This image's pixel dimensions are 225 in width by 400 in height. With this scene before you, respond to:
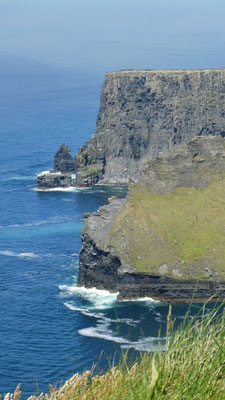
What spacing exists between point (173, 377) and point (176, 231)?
11246 centimetres

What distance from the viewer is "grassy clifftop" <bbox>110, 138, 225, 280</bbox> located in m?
127

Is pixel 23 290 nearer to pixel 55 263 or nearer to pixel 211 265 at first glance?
pixel 55 263

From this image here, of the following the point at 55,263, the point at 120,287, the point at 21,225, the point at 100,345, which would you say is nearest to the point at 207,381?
the point at 100,345

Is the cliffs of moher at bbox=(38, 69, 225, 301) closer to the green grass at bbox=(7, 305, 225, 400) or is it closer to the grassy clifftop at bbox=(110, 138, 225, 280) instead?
the grassy clifftop at bbox=(110, 138, 225, 280)

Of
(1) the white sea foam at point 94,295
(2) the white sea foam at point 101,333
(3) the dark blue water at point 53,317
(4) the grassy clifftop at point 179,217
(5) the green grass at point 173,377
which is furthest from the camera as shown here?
(4) the grassy clifftop at point 179,217

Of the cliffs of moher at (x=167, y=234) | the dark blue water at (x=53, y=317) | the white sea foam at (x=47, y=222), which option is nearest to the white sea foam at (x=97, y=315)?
the dark blue water at (x=53, y=317)

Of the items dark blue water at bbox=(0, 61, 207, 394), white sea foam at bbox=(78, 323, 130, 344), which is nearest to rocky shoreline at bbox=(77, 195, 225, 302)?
dark blue water at bbox=(0, 61, 207, 394)

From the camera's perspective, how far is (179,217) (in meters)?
138

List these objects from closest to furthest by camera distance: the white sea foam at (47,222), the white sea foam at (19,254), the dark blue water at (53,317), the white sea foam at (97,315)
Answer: the dark blue water at (53,317)
the white sea foam at (97,315)
the white sea foam at (19,254)
the white sea foam at (47,222)

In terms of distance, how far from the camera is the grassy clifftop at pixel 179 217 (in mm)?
127125

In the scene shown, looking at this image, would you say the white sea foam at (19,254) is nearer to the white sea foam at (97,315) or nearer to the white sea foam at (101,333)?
the white sea foam at (97,315)

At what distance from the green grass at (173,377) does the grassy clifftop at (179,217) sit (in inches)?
3976

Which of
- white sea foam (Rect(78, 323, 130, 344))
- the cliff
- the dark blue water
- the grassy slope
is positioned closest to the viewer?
the dark blue water

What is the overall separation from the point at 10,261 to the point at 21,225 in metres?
34.7
